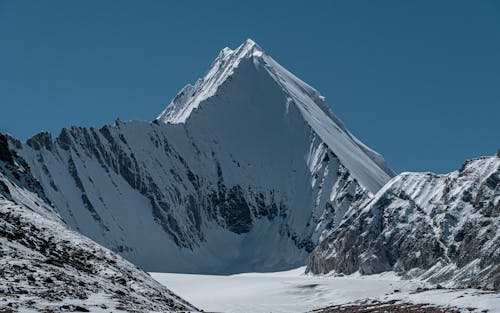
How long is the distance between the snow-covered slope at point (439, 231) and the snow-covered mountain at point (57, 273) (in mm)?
107787

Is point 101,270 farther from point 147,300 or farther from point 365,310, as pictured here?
point 365,310

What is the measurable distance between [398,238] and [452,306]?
144 meters

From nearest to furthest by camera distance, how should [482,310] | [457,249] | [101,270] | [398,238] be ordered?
[482,310] < [101,270] < [457,249] < [398,238]

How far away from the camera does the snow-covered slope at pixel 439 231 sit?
165762 millimetres

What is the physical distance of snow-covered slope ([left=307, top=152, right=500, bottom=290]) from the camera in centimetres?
16576

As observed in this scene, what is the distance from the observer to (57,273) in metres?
42.0

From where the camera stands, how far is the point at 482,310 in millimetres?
45031

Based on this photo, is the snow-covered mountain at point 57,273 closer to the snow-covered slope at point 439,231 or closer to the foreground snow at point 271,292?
the foreground snow at point 271,292

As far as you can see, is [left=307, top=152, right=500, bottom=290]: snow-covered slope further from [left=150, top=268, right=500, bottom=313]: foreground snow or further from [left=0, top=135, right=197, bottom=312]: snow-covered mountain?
[left=0, top=135, right=197, bottom=312]: snow-covered mountain

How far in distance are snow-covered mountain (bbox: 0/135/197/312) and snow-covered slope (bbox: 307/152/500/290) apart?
10779cm

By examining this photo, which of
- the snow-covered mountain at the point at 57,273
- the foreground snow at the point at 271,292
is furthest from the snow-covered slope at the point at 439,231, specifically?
the snow-covered mountain at the point at 57,273

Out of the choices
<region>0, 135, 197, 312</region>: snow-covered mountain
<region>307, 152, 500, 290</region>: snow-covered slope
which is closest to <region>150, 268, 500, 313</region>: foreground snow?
<region>307, 152, 500, 290</region>: snow-covered slope

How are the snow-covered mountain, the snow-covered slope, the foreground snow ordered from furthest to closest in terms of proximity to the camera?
the snow-covered slope
the foreground snow
the snow-covered mountain

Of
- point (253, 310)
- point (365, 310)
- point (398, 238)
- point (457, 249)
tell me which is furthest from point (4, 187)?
point (398, 238)
